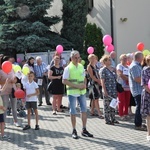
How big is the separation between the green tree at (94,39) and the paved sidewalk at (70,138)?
10867 mm

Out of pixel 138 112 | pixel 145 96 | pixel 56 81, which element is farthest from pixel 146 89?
pixel 56 81

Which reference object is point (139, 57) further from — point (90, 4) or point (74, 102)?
point (90, 4)

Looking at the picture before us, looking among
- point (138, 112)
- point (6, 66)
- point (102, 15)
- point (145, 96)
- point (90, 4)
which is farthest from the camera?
point (90, 4)

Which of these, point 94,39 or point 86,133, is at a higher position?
point 94,39

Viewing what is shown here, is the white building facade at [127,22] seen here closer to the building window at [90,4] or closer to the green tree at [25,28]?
the building window at [90,4]

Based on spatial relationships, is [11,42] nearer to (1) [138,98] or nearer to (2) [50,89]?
(2) [50,89]

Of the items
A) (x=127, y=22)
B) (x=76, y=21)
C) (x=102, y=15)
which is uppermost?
(x=102, y=15)

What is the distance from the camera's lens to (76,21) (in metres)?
19.0

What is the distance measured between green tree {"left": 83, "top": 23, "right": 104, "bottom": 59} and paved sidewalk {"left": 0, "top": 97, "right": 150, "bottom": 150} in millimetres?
10867

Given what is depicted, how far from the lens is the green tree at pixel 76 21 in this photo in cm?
1895

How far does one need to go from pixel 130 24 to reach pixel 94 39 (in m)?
2.29

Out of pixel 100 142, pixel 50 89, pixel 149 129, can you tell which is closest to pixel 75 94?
pixel 100 142

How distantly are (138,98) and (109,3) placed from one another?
12358 mm

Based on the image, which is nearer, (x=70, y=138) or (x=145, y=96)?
(x=145, y=96)
